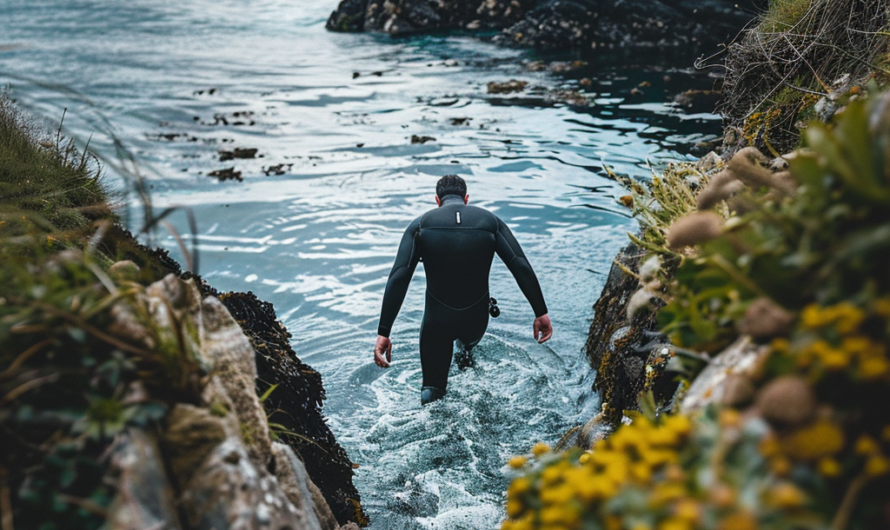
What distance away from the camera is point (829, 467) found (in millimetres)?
1381

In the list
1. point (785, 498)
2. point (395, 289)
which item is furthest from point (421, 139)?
point (785, 498)

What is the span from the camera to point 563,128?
52.3 feet

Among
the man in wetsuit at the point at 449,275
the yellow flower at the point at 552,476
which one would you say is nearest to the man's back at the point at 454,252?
the man in wetsuit at the point at 449,275

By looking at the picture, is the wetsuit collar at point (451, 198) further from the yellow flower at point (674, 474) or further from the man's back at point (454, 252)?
the yellow flower at point (674, 474)

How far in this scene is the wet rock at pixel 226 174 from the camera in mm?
13586

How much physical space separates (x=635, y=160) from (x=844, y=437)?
12256mm

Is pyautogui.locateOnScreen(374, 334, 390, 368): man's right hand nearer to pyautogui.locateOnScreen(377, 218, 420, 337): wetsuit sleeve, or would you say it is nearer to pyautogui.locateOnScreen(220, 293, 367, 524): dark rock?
pyautogui.locateOnScreen(377, 218, 420, 337): wetsuit sleeve

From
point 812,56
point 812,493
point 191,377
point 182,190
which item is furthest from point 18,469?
point 182,190

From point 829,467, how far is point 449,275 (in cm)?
499

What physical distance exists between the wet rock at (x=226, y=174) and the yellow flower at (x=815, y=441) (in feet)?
43.5

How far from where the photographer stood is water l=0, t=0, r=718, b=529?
18.9ft

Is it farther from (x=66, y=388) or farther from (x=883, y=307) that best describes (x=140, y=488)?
(x=883, y=307)

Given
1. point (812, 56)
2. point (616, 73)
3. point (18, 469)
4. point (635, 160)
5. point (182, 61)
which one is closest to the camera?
point (18, 469)

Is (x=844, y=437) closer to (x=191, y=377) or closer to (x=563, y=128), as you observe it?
(x=191, y=377)
